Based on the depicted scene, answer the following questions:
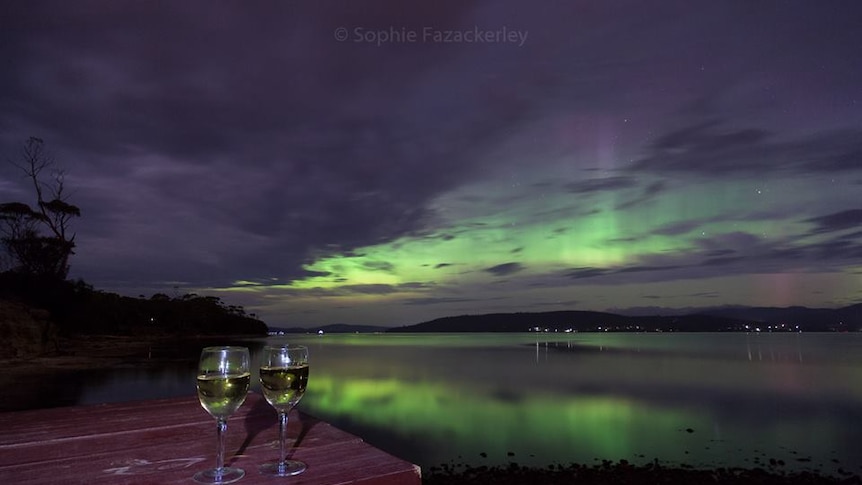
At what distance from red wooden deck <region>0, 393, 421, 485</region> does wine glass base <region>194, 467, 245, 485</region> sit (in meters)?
0.03

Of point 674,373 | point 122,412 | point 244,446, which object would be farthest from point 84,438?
point 674,373

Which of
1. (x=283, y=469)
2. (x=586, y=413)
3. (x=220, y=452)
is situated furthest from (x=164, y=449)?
(x=586, y=413)

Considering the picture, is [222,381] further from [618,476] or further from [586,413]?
[586,413]

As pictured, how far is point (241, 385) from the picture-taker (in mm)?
1462

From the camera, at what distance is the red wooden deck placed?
134cm

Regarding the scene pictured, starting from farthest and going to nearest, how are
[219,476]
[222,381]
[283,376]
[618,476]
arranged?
[618,476] → [283,376] → [222,381] → [219,476]

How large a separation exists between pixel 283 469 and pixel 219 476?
6.4 inches

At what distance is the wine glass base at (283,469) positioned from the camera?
4.39 ft

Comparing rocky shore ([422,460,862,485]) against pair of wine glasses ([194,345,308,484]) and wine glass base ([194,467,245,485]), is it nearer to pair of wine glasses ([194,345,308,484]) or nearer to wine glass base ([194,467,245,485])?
pair of wine glasses ([194,345,308,484])

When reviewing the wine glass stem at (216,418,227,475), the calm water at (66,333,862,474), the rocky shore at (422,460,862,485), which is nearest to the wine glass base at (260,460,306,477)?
the wine glass stem at (216,418,227,475)

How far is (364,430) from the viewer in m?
19.7

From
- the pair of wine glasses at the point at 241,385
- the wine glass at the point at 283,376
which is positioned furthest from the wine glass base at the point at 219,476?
the wine glass at the point at 283,376

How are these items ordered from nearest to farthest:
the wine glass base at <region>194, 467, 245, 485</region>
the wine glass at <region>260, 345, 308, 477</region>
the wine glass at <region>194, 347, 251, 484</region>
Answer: the wine glass base at <region>194, 467, 245, 485</region> < the wine glass at <region>194, 347, 251, 484</region> < the wine glass at <region>260, 345, 308, 477</region>

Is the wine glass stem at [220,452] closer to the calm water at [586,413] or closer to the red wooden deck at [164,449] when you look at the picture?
the red wooden deck at [164,449]
